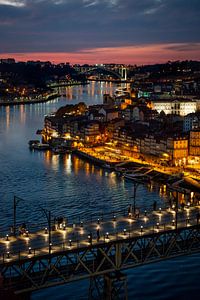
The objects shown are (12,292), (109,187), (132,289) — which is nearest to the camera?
(12,292)

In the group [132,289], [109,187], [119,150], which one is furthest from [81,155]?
[132,289]

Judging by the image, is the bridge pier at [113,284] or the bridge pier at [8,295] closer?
the bridge pier at [8,295]

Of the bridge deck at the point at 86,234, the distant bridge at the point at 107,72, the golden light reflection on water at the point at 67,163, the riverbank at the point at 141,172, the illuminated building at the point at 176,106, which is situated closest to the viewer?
the bridge deck at the point at 86,234

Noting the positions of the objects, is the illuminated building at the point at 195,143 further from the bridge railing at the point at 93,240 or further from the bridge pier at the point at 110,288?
the bridge pier at the point at 110,288

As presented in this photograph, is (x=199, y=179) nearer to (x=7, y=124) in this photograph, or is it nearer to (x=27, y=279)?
(x=27, y=279)

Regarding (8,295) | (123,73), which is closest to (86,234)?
(8,295)

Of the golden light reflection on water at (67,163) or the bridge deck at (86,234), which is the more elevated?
the bridge deck at (86,234)

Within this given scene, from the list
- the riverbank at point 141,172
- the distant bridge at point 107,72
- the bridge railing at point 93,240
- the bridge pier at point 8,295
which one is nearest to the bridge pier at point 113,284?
the bridge railing at point 93,240

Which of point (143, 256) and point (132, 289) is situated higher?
point (143, 256)

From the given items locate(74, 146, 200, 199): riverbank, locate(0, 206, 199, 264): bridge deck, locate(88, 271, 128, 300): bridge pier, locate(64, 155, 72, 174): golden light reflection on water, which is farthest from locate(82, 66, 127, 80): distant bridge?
Result: locate(88, 271, 128, 300): bridge pier
